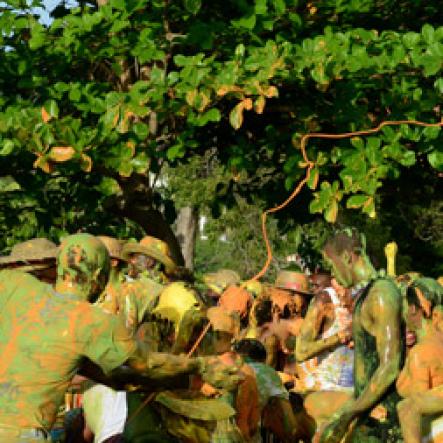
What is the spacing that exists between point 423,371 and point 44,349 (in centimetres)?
221

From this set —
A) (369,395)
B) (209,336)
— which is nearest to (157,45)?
(209,336)

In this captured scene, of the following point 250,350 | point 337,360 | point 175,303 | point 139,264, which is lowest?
point 337,360

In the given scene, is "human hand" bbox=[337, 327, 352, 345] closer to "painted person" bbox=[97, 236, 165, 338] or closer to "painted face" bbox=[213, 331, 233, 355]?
"painted face" bbox=[213, 331, 233, 355]

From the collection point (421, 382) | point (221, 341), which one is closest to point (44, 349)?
point (421, 382)

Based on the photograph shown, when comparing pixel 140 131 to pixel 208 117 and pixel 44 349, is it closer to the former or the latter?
pixel 208 117

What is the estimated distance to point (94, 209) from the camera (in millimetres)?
13586

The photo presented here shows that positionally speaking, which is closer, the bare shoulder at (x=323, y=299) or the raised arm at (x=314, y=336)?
the raised arm at (x=314, y=336)

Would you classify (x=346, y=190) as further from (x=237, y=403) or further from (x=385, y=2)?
(x=237, y=403)

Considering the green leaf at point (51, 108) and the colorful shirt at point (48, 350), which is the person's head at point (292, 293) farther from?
the colorful shirt at point (48, 350)

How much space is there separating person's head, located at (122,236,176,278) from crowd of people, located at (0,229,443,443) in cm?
2

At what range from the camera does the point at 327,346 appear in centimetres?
945

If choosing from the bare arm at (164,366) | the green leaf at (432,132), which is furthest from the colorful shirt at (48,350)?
the green leaf at (432,132)

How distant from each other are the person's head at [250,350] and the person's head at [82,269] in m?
3.14

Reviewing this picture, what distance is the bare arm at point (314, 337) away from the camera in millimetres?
9445
